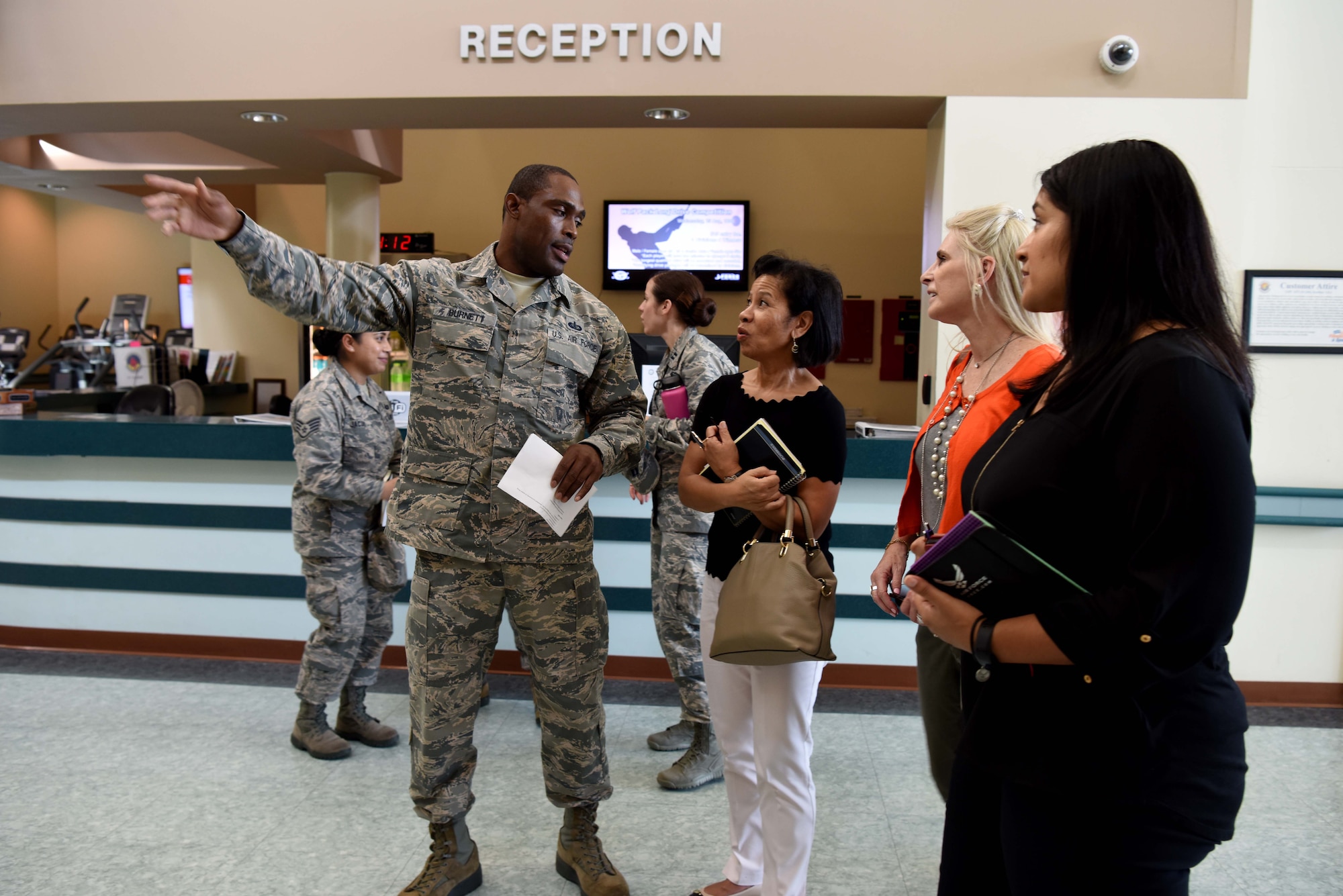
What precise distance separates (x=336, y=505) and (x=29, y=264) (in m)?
11.0

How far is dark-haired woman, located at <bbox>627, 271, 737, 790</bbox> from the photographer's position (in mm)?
2873

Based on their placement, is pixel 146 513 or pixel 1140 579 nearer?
→ pixel 1140 579

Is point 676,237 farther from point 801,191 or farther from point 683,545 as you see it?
point 683,545

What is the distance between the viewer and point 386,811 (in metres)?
2.63

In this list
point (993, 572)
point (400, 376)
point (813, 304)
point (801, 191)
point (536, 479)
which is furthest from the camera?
point (801, 191)

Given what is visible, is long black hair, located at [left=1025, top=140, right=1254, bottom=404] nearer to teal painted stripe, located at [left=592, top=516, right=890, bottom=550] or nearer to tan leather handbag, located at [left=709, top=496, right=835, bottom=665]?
tan leather handbag, located at [left=709, top=496, right=835, bottom=665]

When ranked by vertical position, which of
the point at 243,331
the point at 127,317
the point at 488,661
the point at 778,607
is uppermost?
the point at 127,317

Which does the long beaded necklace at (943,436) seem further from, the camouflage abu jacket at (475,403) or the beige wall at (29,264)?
the beige wall at (29,264)

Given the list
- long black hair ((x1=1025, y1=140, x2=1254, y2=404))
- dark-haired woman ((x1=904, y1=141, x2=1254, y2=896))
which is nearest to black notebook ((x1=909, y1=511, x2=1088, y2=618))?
dark-haired woman ((x1=904, y1=141, x2=1254, y2=896))

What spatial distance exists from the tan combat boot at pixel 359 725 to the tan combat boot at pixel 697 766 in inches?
38.3

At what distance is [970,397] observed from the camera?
1.68 meters

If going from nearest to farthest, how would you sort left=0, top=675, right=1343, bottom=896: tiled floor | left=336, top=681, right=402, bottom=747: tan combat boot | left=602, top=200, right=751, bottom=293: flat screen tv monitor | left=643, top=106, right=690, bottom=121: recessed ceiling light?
left=0, top=675, right=1343, bottom=896: tiled floor < left=336, top=681, right=402, bottom=747: tan combat boot < left=643, top=106, right=690, bottom=121: recessed ceiling light < left=602, top=200, right=751, bottom=293: flat screen tv monitor

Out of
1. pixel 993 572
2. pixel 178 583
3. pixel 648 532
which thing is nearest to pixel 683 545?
pixel 648 532

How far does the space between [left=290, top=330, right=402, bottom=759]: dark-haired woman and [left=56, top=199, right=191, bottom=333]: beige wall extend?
9864mm
